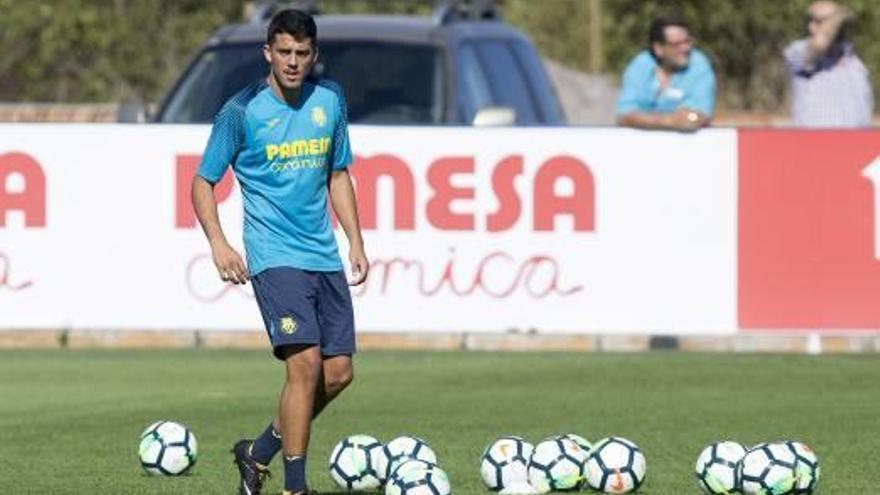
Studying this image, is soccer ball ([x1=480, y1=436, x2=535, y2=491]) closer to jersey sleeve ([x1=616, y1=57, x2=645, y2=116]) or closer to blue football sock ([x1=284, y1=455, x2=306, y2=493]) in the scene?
blue football sock ([x1=284, y1=455, x2=306, y2=493])

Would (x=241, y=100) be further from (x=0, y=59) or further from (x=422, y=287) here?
(x=0, y=59)

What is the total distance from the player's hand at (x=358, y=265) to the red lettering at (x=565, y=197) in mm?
7487

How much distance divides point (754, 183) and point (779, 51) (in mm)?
18993

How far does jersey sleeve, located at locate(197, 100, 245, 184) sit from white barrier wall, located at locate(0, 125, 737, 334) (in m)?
7.38

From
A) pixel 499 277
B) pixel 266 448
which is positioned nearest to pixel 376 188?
pixel 499 277

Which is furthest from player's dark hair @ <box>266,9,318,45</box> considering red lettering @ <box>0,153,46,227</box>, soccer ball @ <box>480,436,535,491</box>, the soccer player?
red lettering @ <box>0,153,46,227</box>

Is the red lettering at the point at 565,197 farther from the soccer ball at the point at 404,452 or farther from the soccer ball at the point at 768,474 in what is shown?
the soccer ball at the point at 768,474

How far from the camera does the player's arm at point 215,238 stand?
1136 cm

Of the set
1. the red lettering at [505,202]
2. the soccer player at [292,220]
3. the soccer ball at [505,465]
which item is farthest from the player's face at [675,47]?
the soccer player at [292,220]

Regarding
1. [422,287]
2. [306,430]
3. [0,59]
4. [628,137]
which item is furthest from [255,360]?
[0,59]

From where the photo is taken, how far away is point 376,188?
63.1 ft

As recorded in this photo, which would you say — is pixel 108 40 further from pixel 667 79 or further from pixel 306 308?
pixel 306 308

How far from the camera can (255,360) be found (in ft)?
62.6

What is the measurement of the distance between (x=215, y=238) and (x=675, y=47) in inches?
348
